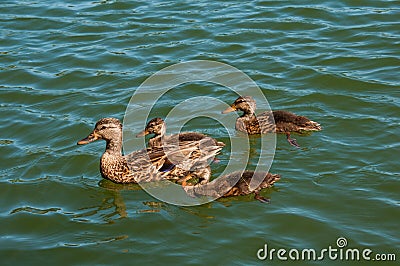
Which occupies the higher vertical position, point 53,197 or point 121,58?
point 121,58

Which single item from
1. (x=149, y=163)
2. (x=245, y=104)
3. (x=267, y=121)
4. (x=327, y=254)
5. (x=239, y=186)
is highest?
(x=245, y=104)

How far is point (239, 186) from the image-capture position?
287 inches

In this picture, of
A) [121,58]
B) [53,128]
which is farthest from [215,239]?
[121,58]

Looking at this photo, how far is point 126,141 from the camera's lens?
29.3ft

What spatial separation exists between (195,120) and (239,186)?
7.26ft

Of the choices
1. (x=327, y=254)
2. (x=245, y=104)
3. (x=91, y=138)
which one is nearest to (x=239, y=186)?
(x=327, y=254)

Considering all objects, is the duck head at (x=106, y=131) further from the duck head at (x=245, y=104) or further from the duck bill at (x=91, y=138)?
the duck head at (x=245, y=104)

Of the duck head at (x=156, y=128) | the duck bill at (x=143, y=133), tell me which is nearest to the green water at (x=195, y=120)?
the duck bill at (x=143, y=133)

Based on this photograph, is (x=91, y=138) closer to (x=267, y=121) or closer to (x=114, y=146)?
(x=114, y=146)

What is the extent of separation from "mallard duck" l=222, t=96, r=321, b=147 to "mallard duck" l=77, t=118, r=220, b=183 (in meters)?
1.08

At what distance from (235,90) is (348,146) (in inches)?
97.5

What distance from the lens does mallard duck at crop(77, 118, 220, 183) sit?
7926 millimetres

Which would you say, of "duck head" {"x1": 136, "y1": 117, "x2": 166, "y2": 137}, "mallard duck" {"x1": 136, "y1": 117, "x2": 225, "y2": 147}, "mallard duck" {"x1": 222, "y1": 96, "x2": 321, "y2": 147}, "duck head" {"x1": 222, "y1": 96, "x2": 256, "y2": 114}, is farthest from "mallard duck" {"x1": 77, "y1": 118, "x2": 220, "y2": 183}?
"duck head" {"x1": 222, "y1": 96, "x2": 256, "y2": 114}

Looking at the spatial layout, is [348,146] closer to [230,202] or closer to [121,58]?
[230,202]
